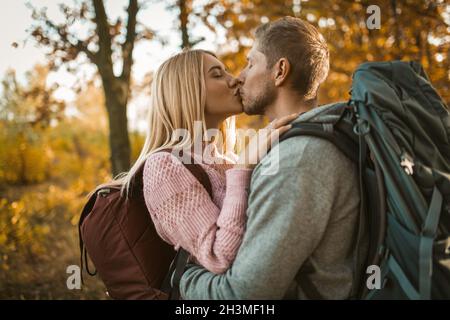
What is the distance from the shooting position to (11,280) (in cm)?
548

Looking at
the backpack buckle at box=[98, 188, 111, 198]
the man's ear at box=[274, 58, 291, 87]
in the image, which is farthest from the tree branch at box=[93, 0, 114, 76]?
the man's ear at box=[274, 58, 291, 87]

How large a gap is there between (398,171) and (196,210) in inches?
36.0

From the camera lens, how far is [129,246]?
7.29ft

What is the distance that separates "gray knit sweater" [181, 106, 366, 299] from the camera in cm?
166

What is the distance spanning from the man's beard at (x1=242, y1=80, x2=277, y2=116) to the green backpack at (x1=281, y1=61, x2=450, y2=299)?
538 mm

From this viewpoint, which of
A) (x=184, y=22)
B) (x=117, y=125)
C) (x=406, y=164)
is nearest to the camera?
(x=406, y=164)

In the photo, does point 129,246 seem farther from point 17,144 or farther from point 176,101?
point 17,144

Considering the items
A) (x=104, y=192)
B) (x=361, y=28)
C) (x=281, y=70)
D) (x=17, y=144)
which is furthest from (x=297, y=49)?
(x=17, y=144)

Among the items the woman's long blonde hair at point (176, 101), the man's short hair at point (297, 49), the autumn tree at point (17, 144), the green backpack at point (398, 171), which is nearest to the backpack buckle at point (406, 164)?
the green backpack at point (398, 171)

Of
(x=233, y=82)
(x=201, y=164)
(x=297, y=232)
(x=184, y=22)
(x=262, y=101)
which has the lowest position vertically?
(x=297, y=232)

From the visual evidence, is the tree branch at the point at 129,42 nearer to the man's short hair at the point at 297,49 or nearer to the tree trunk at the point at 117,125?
the tree trunk at the point at 117,125

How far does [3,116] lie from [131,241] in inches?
472

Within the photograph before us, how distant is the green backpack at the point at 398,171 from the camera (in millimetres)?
1560

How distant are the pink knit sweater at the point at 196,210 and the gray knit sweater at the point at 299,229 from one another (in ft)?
0.33
